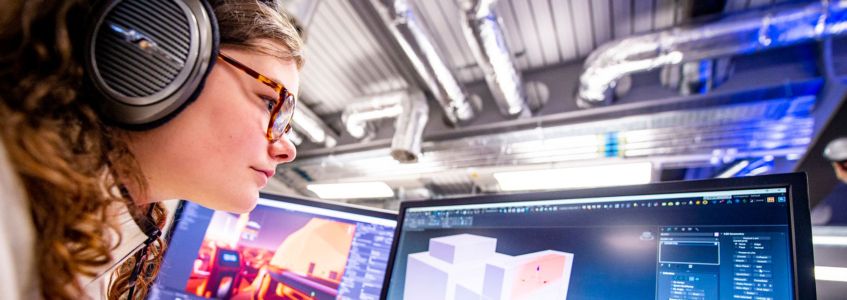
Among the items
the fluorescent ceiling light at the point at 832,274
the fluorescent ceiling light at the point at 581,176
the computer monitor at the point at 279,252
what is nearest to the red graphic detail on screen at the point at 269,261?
the computer monitor at the point at 279,252

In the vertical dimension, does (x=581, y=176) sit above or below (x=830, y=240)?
above

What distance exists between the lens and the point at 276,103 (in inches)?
24.8

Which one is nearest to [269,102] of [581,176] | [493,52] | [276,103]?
[276,103]

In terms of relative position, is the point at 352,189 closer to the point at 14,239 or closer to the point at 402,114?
the point at 402,114

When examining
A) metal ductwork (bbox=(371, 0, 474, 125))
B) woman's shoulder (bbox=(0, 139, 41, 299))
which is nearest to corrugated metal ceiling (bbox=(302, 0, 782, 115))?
metal ductwork (bbox=(371, 0, 474, 125))

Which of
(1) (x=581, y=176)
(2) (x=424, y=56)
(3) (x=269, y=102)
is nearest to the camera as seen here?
(3) (x=269, y=102)

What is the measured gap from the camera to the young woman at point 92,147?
1.23ft

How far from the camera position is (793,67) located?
8.11 ft

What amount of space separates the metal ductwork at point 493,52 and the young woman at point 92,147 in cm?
167

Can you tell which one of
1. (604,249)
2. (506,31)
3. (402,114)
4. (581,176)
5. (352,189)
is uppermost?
(506,31)

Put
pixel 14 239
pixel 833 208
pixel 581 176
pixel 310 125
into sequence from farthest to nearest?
1. pixel 310 125
2. pixel 581 176
3. pixel 833 208
4. pixel 14 239

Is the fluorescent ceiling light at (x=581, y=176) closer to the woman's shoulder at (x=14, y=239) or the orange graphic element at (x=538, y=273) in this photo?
the orange graphic element at (x=538, y=273)

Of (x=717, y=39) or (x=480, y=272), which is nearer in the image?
(x=480, y=272)

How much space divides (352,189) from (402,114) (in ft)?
6.28
